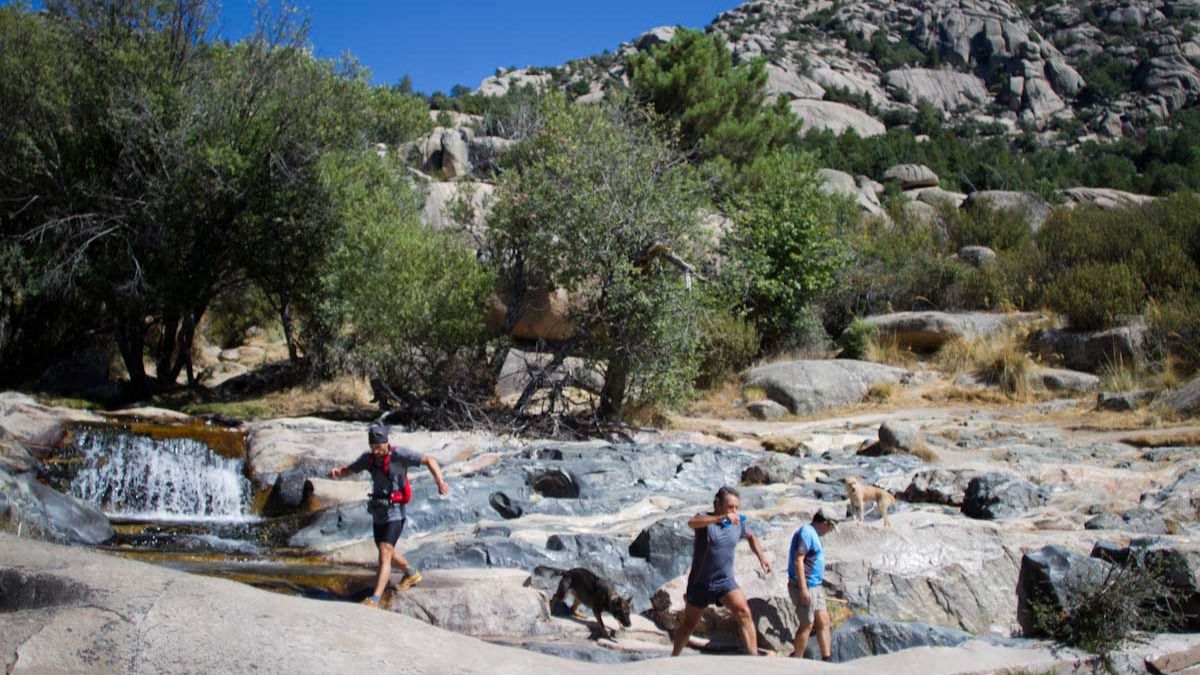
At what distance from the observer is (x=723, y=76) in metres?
36.5

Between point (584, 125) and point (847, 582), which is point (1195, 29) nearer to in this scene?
point (584, 125)

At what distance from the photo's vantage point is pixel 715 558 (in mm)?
7340

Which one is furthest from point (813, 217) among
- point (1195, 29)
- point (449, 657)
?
point (1195, 29)

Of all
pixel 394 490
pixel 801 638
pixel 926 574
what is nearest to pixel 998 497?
pixel 926 574

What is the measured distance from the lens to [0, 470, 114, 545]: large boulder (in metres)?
11.0

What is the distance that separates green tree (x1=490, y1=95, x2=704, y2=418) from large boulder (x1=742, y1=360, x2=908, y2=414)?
3.30 metres

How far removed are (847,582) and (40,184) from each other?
1785 cm

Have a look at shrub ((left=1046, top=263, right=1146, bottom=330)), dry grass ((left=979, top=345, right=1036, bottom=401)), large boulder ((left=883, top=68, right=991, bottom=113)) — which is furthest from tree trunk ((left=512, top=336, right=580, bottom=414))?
large boulder ((left=883, top=68, right=991, bottom=113))

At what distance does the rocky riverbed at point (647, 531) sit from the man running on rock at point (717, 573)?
2.42 feet

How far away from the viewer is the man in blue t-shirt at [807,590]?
750 cm

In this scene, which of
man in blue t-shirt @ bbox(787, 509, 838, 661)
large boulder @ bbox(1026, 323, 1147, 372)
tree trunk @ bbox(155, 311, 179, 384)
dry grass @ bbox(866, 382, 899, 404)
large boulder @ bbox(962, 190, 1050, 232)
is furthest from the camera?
large boulder @ bbox(962, 190, 1050, 232)

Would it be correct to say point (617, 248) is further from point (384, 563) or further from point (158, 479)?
point (384, 563)

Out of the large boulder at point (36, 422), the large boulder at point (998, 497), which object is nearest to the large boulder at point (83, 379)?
the large boulder at point (36, 422)

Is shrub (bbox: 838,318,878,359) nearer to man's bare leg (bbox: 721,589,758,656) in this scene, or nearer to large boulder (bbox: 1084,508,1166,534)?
large boulder (bbox: 1084,508,1166,534)
